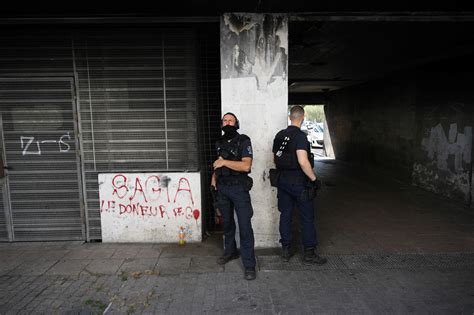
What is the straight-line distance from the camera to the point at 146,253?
435 centimetres

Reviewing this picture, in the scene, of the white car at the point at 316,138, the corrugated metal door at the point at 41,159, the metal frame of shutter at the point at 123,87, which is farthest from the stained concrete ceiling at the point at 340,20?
the white car at the point at 316,138

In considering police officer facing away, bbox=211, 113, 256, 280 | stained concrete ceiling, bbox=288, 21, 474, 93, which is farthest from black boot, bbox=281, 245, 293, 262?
stained concrete ceiling, bbox=288, 21, 474, 93

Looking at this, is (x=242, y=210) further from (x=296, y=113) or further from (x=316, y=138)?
(x=316, y=138)

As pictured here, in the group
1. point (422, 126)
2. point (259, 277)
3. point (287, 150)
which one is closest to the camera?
point (259, 277)

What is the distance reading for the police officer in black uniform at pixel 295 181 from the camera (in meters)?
3.84

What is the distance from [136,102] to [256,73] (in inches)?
68.6

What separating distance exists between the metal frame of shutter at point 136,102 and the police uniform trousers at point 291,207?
4.41 feet

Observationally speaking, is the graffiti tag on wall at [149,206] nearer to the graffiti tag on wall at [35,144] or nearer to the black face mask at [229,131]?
the graffiti tag on wall at [35,144]

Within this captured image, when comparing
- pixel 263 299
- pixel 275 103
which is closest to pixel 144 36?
pixel 275 103

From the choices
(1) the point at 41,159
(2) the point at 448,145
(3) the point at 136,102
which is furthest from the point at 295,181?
(2) the point at 448,145

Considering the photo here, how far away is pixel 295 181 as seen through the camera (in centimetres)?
392

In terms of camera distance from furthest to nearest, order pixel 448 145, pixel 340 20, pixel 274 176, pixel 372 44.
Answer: pixel 448 145, pixel 372 44, pixel 340 20, pixel 274 176

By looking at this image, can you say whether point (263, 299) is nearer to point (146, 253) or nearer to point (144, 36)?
point (146, 253)

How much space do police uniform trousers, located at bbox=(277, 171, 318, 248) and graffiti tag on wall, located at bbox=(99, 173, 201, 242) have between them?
124 cm
